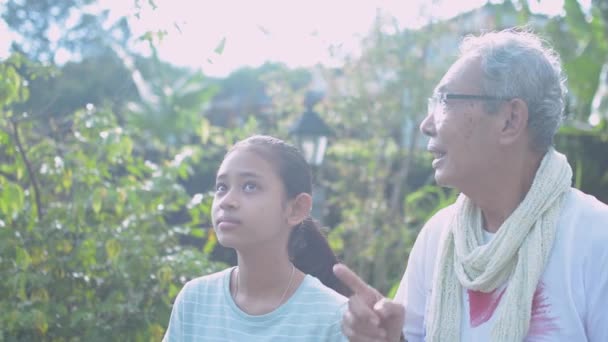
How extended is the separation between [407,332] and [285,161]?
65 cm

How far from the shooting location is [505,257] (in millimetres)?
2025

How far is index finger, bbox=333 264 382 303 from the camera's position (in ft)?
5.37

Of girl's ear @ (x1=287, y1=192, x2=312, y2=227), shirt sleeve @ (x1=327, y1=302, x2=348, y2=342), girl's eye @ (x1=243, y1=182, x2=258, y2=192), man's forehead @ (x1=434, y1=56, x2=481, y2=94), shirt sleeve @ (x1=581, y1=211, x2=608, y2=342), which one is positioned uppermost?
man's forehead @ (x1=434, y1=56, x2=481, y2=94)

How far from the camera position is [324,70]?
7.34 meters

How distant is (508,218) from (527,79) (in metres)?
0.40

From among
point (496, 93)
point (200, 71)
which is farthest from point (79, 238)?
point (200, 71)

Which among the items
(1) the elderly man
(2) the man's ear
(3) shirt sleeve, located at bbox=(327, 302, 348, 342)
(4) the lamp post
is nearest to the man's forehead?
(1) the elderly man

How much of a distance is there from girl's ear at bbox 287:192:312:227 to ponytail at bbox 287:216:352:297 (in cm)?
12

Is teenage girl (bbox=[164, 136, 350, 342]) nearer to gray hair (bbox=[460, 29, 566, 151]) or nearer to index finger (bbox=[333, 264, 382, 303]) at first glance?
index finger (bbox=[333, 264, 382, 303])

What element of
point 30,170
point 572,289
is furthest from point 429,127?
point 30,170

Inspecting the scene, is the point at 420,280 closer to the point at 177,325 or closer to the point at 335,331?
the point at 335,331

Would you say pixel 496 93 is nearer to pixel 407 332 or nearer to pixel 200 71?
pixel 407 332

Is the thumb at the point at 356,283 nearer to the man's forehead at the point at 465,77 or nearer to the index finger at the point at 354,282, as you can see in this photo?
the index finger at the point at 354,282

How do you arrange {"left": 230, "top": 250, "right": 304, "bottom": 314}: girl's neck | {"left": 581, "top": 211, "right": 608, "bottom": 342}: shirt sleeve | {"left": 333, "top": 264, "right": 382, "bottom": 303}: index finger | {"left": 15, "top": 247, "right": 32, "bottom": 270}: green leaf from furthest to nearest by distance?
{"left": 15, "top": 247, "right": 32, "bottom": 270}: green leaf
{"left": 230, "top": 250, "right": 304, "bottom": 314}: girl's neck
{"left": 581, "top": 211, "right": 608, "bottom": 342}: shirt sleeve
{"left": 333, "top": 264, "right": 382, "bottom": 303}: index finger
